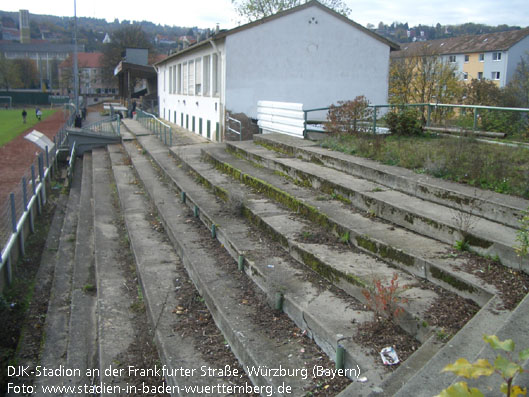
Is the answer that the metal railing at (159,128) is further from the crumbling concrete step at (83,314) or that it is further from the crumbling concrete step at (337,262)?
the crumbling concrete step at (337,262)

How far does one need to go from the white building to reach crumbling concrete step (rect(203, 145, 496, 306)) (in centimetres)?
876

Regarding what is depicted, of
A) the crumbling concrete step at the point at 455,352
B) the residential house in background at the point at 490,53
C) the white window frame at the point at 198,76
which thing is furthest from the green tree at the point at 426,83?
the crumbling concrete step at the point at 455,352

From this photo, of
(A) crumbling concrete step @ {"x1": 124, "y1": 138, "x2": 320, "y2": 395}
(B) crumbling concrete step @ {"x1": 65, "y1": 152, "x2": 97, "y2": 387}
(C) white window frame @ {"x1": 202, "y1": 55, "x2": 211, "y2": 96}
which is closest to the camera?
(A) crumbling concrete step @ {"x1": 124, "y1": 138, "x2": 320, "y2": 395}

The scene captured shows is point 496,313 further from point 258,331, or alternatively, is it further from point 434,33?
point 434,33

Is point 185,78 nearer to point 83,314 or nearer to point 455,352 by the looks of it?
point 83,314

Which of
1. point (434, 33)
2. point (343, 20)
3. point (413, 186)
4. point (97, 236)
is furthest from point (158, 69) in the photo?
point (434, 33)

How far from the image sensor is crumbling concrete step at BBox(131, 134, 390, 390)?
3757 millimetres

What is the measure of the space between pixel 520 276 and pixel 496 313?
30.5 inches

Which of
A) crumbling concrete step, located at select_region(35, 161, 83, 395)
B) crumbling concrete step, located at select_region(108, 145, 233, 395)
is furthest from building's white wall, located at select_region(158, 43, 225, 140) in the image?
crumbling concrete step, located at select_region(35, 161, 83, 395)

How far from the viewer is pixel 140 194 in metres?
11.4

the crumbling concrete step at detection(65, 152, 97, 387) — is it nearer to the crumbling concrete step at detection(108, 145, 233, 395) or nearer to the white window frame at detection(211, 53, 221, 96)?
the crumbling concrete step at detection(108, 145, 233, 395)

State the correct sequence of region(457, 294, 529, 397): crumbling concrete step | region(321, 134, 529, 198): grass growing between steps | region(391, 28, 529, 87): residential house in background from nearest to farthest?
region(457, 294, 529, 397): crumbling concrete step
region(321, 134, 529, 198): grass growing between steps
region(391, 28, 529, 87): residential house in background

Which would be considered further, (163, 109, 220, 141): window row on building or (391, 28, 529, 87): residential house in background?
(391, 28, 529, 87): residential house in background

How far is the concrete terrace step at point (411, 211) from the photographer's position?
4.72m
